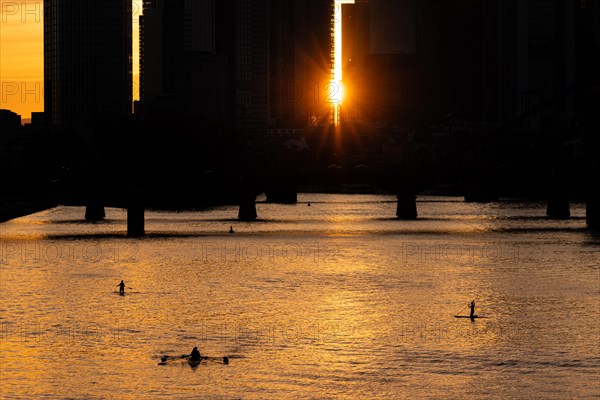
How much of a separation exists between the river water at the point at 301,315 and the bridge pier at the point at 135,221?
Result: 82.4 inches

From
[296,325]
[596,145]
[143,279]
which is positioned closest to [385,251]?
[143,279]

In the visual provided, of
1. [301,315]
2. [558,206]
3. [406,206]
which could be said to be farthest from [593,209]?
[301,315]

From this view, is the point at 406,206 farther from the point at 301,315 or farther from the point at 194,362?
the point at 194,362

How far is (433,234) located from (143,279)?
142ft

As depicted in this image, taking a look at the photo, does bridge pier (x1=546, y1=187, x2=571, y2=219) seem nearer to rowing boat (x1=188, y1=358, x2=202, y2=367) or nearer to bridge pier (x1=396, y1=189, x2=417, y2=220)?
bridge pier (x1=396, y1=189, x2=417, y2=220)

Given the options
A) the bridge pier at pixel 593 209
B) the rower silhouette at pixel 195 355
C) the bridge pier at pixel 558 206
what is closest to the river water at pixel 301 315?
the rower silhouette at pixel 195 355

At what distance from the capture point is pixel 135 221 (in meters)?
116

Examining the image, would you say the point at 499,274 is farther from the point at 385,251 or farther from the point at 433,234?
the point at 433,234

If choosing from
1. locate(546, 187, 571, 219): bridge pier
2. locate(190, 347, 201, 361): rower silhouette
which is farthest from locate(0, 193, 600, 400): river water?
locate(546, 187, 571, 219): bridge pier

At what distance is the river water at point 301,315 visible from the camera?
48.3 m

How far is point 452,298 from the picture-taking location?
72.1m

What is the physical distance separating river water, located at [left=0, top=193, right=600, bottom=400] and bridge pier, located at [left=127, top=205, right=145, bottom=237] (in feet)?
6.87

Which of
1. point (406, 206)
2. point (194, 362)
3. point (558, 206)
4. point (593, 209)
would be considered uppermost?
point (406, 206)

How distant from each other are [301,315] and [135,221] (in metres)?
54.0
